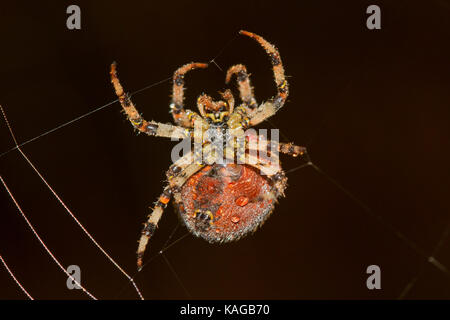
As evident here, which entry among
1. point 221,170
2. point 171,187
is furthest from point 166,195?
point 221,170

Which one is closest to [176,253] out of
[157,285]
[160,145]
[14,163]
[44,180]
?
[157,285]

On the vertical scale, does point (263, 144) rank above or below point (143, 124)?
below

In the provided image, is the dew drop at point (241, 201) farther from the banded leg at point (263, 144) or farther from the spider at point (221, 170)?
the banded leg at point (263, 144)

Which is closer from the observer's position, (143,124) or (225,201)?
(225,201)

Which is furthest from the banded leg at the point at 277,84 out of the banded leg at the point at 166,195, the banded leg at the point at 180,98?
the banded leg at the point at 166,195

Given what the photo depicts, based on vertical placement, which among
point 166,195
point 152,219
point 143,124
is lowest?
point 152,219

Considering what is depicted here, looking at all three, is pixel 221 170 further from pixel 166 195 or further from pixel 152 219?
pixel 152 219

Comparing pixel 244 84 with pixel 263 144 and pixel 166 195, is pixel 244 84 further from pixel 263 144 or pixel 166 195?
pixel 166 195

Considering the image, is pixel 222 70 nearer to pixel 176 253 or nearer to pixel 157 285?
pixel 176 253
